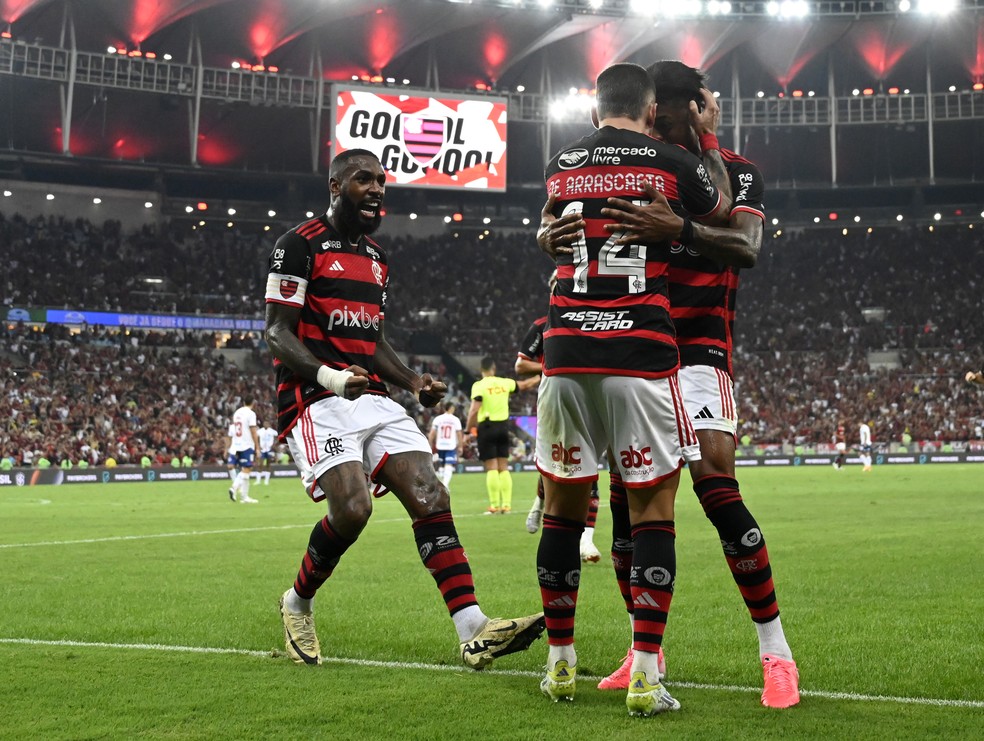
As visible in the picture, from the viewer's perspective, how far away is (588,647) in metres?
5.50

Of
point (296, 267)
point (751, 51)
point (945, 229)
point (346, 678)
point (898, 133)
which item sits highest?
point (751, 51)

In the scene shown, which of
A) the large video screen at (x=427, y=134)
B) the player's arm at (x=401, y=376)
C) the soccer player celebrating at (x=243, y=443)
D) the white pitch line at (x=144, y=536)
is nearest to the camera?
the player's arm at (x=401, y=376)

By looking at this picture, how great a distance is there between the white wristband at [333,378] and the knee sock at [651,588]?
163cm

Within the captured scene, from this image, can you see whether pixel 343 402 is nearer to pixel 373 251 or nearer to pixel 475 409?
pixel 373 251

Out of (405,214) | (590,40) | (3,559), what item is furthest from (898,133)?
(3,559)

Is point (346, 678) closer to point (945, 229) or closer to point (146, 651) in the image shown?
point (146, 651)

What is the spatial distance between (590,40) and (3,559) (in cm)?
4156

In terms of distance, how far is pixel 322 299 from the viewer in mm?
5762

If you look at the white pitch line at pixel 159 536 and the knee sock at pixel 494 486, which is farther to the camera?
the knee sock at pixel 494 486

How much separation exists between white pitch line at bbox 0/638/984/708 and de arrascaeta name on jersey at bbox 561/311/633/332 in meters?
1.58

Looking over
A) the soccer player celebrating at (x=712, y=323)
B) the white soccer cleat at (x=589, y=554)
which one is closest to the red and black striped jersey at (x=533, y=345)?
the white soccer cleat at (x=589, y=554)

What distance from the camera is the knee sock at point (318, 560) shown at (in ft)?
18.2

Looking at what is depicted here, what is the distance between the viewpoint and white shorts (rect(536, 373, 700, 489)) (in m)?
4.23

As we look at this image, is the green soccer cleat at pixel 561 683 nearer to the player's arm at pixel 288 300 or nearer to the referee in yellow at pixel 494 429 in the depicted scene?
the player's arm at pixel 288 300
